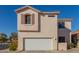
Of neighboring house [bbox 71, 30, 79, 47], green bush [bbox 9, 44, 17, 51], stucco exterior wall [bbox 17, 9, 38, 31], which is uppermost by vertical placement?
stucco exterior wall [bbox 17, 9, 38, 31]

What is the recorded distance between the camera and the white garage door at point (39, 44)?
1424cm

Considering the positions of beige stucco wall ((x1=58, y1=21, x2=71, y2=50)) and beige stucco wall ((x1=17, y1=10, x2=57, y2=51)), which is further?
beige stucco wall ((x1=58, y1=21, x2=71, y2=50))

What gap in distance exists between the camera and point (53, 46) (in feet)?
47.0

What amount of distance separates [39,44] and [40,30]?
416 millimetres

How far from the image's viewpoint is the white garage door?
1424 centimetres

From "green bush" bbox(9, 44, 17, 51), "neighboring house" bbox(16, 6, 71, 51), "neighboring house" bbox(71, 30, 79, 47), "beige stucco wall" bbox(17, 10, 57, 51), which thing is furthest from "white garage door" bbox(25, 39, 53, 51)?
"neighboring house" bbox(71, 30, 79, 47)

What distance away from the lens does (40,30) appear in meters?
14.3

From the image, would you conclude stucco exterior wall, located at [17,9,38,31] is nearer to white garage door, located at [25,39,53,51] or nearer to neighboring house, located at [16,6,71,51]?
neighboring house, located at [16,6,71,51]

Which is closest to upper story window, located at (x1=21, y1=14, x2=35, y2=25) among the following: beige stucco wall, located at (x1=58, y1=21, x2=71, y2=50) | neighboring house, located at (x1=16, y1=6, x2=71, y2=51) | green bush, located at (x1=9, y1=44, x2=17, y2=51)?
neighboring house, located at (x1=16, y1=6, x2=71, y2=51)

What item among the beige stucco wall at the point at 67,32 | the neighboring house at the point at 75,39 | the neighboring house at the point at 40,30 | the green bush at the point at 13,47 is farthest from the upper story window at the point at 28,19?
the neighboring house at the point at 75,39

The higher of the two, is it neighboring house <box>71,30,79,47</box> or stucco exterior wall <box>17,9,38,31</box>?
stucco exterior wall <box>17,9,38,31</box>

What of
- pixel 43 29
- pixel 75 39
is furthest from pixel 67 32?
pixel 43 29

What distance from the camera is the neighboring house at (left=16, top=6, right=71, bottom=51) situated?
14.2 meters
